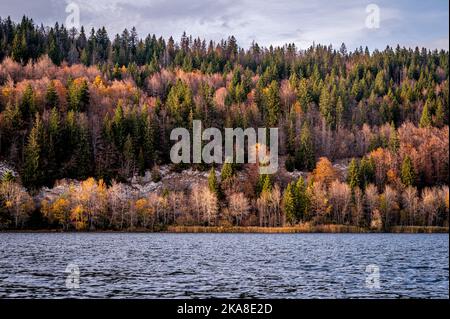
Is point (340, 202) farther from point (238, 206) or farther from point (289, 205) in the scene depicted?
point (238, 206)

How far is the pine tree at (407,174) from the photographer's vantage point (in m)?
137

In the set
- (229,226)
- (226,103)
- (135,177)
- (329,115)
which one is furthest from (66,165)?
(329,115)

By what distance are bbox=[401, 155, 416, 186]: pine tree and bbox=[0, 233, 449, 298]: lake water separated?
73.4 meters

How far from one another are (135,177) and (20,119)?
35055mm

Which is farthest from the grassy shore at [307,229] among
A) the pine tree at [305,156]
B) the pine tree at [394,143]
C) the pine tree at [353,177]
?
the pine tree at [394,143]

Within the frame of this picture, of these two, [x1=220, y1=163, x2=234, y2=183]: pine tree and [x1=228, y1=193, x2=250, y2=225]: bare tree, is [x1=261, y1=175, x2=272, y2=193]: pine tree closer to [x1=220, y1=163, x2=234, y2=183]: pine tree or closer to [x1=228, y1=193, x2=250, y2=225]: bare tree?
[x1=228, y1=193, x2=250, y2=225]: bare tree

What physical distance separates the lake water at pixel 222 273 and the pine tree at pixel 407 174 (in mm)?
73447

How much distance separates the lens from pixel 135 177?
14625 cm

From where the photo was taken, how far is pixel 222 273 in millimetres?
45125

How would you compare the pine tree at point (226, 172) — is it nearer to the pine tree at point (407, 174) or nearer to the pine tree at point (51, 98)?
the pine tree at point (407, 174)

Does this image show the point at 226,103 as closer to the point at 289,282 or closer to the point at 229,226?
the point at 229,226

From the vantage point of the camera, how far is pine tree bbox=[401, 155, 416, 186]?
5394 inches

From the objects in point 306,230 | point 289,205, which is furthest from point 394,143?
point 306,230

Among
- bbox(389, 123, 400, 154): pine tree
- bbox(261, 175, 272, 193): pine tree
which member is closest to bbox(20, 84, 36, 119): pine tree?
bbox(261, 175, 272, 193): pine tree
